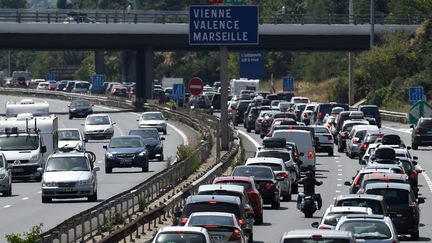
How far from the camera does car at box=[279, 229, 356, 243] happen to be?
66.5 feet

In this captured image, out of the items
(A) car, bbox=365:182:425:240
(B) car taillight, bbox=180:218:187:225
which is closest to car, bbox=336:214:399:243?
(B) car taillight, bbox=180:218:187:225

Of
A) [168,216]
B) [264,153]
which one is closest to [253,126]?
[264,153]

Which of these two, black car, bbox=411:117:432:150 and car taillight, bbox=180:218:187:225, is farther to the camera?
black car, bbox=411:117:432:150

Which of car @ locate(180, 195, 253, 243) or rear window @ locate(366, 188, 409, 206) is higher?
car @ locate(180, 195, 253, 243)

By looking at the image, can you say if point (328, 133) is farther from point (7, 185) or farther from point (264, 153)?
point (7, 185)

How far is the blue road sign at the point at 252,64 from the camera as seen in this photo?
103m

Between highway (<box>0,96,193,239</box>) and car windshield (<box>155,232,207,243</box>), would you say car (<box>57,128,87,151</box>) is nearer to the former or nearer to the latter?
highway (<box>0,96,193,239</box>)

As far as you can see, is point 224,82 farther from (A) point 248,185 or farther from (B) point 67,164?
(A) point 248,185

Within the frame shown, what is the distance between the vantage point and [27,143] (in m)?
51.3

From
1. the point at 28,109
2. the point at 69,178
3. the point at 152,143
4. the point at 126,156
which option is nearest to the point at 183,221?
Answer: the point at 69,178

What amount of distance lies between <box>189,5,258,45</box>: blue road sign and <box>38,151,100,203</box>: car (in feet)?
45.4

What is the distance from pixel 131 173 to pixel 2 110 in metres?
61.1

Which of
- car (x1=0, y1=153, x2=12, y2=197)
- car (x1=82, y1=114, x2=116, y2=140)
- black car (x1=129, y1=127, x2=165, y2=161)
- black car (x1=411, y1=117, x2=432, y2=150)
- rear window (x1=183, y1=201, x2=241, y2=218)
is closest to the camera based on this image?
rear window (x1=183, y1=201, x2=241, y2=218)

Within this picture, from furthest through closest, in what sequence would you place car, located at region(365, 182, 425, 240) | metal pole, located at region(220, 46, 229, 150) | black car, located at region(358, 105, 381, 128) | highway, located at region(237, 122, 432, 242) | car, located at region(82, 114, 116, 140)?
black car, located at region(358, 105, 381, 128) < car, located at region(82, 114, 116, 140) < metal pole, located at region(220, 46, 229, 150) < highway, located at region(237, 122, 432, 242) < car, located at region(365, 182, 425, 240)
